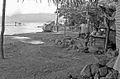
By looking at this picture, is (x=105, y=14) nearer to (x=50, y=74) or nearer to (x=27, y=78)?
(x=50, y=74)

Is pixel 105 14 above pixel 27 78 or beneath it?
above

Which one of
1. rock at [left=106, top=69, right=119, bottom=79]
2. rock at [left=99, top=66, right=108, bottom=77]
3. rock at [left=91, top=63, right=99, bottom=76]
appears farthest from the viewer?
rock at [left=91, top=63, right=99, bottom=76]

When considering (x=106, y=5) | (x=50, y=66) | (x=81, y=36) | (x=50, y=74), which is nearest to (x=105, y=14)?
(x=106, y=5)

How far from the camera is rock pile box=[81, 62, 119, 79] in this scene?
3.63 meters

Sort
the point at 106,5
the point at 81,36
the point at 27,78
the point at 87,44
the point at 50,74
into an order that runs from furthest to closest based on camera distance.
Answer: the point at 81,36 → the point at 87,44 → the point at 106,5 → the point at 50,74 → the point at 27,78

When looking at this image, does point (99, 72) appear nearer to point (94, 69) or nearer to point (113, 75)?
point (94, 69)

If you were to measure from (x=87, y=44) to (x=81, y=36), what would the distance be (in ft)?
11.1

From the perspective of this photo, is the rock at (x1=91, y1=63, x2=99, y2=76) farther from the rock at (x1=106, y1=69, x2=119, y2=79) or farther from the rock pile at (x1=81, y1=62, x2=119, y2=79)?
the rock at (x1=106, y1=69, x2=119, y2=79)

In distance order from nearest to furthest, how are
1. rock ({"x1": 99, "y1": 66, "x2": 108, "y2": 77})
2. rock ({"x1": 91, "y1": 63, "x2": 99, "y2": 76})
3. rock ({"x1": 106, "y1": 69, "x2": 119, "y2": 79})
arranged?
1. rock ({"x1": 106, "y1": 69, "x2": 119, "y2": 79})
2. rock ({"x1": 99, "y1": 66, "x2": 108, "y2": 77})
3. rock ({"x1": 91, "y1": 63, "x2": 99, "y2": 76})

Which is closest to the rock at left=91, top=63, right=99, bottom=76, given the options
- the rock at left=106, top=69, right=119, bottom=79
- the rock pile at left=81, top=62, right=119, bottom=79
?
the rock pile at left=81, top=62, right=119, bottom=79

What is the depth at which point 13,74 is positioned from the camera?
4422 mm

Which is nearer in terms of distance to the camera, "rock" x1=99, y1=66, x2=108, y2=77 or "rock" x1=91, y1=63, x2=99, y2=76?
"rock" x1=99, y1=66, x2=108, y2=77

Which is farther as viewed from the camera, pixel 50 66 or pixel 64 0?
pixel 50 66

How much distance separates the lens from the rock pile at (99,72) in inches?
143
